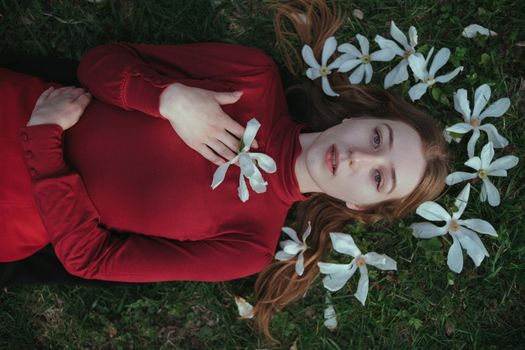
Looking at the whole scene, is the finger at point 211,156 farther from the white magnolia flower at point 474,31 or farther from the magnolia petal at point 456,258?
the white magnolia flower at point 474,31

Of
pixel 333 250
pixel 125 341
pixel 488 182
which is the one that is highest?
pixel 488 182

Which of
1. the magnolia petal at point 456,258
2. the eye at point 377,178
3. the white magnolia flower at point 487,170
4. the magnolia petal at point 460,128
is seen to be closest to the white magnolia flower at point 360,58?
the magnolia petal at point 460,128

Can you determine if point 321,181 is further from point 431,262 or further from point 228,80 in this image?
point 431,262

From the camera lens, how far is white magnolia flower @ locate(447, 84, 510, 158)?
2.98m

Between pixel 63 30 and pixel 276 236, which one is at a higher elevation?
pixel 63 30

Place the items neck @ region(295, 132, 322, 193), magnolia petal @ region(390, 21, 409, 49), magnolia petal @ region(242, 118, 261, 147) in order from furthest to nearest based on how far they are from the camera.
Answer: magnolia petal @ region(390, 21, 409, 49), neck @ region(295, 132, 322, 193), magnolia petal @ region(242, 118, 261, 147)

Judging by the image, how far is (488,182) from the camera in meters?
3.07

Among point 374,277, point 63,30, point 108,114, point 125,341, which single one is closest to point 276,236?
point 374,277

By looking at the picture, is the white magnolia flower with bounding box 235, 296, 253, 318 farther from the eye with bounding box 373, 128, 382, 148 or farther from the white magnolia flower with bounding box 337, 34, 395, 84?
the white magnolia flower with bounding box 337, 34, 395, 84

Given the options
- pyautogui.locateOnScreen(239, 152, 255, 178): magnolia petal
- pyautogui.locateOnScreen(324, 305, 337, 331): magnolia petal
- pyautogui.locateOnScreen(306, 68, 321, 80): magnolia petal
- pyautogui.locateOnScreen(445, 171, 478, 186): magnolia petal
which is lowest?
pyautogui.locateOnScreen(324, 305, 337, 331): magnolia petal

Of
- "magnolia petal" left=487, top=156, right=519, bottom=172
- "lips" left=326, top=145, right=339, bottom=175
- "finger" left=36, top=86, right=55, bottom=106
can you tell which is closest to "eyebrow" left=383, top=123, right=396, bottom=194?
"lips" left=326, top=145, right=339, bottom=175

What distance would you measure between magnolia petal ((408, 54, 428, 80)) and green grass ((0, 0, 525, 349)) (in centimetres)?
28

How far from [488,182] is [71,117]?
7.76ft

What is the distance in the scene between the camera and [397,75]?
311cm
